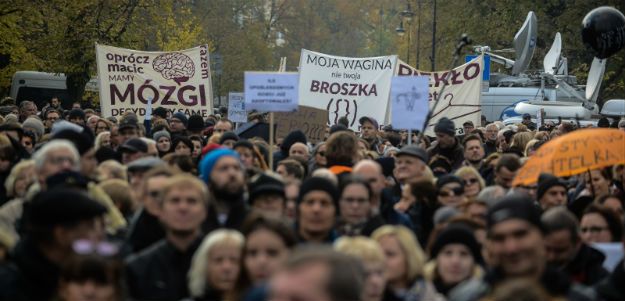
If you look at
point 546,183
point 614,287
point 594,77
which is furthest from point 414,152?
point 594,77

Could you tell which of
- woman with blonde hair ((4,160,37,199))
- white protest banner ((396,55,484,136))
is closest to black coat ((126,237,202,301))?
woman with blonde hair ((4,160,37,199))

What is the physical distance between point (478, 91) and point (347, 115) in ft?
6.43

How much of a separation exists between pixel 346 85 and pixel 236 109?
2882 mm

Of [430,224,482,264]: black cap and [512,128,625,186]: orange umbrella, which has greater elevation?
[512,128,625,186]: orange umbrella

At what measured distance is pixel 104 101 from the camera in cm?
2230

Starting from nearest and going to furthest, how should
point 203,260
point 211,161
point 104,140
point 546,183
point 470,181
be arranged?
point 203,260 → point 211,161 → point 546,183 → point 470,181 → point 104,140

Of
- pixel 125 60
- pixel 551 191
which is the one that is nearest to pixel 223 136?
pixel 551 191

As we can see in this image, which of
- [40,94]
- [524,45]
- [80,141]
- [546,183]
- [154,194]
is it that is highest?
[524,45]

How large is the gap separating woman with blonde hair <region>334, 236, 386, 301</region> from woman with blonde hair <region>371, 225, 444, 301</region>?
30 centimetres

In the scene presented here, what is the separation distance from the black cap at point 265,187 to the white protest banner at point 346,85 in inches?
486

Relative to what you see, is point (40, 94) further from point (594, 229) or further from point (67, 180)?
point (594, 229)

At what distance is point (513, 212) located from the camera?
290 inches

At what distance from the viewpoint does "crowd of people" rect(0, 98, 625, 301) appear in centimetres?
656

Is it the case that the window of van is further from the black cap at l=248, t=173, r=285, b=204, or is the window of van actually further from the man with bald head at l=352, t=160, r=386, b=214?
the black cap at l=248, t=173, r=285, b=204
